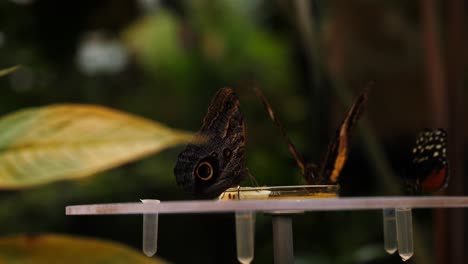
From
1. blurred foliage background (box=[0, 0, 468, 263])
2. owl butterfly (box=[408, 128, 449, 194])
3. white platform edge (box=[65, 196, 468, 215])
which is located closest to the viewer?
white platform edge (box=[65, 196, 468, 215])

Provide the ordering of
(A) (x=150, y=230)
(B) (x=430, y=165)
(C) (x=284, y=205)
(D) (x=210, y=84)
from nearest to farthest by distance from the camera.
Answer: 1. (C) (x=284, y=205)
2. (A) (x=150, y=230)
3. (B) (x=430, y=165)
4. (D) (x=210, y=84)

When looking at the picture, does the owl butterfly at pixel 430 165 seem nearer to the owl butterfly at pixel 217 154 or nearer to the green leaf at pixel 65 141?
the owl butterfly at pixel 217 154

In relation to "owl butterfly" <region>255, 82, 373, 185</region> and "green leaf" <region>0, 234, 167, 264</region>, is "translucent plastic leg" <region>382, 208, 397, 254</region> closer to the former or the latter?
"owl butterfly" <region>255, 82, 373, 185</region>

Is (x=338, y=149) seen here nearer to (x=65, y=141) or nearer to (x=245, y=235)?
(x=245, y=235)

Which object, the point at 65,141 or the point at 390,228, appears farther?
the point at 65,141

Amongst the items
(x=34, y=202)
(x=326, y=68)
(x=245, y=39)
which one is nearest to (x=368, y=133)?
(x=326, y=68)

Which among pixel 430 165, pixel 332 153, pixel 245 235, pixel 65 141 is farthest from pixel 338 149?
pixel 65 141

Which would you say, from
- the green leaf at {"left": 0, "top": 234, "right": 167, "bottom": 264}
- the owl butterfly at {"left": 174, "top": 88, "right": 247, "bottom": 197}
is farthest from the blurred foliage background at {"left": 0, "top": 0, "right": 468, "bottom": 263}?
the owl butterfly at {"left": 174, "top": 88, "right": 247, "bottom": 197}
